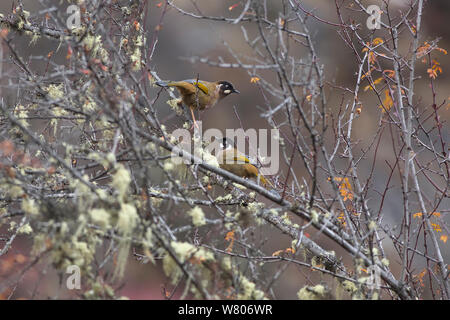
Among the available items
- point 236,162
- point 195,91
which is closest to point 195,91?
point 195,91

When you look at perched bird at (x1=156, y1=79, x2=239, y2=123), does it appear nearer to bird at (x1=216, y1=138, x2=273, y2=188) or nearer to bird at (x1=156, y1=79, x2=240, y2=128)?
bird at (x1=156, y1=79, x2=240, y2=128)

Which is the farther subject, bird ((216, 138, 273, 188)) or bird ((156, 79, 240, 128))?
bird ((156, 79, 240, 128))

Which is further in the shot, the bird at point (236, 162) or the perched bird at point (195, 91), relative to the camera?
the perched bird at point (195, 91)

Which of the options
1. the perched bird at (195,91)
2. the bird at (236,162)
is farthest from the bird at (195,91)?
the bird at (236,162)

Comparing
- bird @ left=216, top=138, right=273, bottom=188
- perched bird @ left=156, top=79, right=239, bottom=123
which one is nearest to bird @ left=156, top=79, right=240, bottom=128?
perched bird @ left=156, top=79, right=239, bottom=123

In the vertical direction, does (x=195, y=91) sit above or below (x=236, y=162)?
above

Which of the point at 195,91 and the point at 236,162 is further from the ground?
the point at 195,91

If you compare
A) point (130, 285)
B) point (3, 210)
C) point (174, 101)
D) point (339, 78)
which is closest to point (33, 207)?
point (3, 210)

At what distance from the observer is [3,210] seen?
3.67m

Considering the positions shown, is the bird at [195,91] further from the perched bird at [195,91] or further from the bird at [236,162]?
the bird at [236,162]

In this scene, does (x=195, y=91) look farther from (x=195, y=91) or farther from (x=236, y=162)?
(x=236, y=162)

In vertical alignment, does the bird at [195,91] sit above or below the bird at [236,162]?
above

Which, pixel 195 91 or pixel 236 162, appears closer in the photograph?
pixel 236 162

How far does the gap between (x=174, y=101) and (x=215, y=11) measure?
7.37 meters
